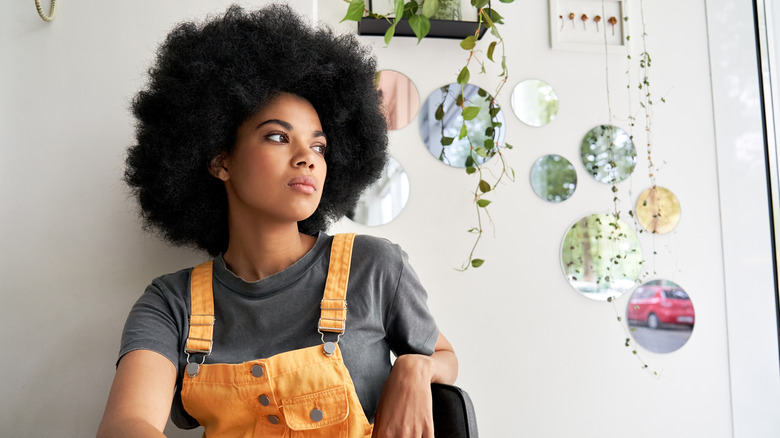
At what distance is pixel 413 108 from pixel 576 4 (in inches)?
26.7

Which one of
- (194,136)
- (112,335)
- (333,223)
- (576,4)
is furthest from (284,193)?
(576,4)

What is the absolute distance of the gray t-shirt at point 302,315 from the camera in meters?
1.24

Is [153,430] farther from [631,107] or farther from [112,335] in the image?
[631,107]

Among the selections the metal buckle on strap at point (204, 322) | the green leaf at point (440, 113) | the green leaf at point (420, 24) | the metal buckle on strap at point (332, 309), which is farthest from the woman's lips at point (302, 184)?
the green leaf at point (440, 113)

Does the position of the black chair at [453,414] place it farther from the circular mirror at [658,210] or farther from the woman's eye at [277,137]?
the circular mirror at [658,210]

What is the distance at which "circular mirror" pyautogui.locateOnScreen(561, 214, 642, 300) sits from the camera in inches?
75.0

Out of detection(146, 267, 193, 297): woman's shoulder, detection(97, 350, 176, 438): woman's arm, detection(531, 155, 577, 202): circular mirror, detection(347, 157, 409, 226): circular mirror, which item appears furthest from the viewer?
detection(531, 155, 577, 202): circular mirror

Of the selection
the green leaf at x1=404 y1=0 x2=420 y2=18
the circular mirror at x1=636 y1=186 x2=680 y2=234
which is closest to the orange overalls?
the green leaf at x1=404 y1=0 x2=420 y2=18

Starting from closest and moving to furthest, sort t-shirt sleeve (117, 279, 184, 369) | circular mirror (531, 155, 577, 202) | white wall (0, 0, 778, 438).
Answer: t-shirt sleeve (117, 279, 184, 369), white wall (0, 0, 778, 438), circular mirror (531, 155, 577, 202)

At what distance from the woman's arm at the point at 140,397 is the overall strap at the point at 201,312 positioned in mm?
69

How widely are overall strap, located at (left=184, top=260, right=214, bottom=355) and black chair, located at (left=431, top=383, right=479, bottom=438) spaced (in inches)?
19.5

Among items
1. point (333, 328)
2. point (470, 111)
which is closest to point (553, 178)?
point (470, 111)

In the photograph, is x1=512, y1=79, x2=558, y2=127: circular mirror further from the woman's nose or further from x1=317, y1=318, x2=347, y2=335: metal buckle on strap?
x1=317, y1=318, x2=347, y2=335: metal buckle on strap

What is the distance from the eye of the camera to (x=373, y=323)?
1.28 metres
